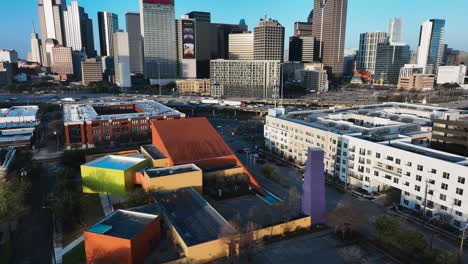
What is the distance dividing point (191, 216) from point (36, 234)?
1889 cm

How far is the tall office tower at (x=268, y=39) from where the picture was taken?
18288cm

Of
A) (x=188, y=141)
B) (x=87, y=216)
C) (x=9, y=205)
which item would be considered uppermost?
(x=188, y=141)

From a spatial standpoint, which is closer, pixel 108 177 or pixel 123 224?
pixel 123 224

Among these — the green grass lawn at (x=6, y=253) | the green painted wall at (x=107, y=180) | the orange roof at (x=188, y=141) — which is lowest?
the green grass lawn at (x=6, y=253)

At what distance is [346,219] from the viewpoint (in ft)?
132

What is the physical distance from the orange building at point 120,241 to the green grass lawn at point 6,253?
8770 mm

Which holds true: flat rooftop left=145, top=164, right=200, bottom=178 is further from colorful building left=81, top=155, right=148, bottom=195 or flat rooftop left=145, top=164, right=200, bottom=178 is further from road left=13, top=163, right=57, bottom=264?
road left=13, top=163, right=57, bottom=264

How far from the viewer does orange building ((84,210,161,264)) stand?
97.5 ft

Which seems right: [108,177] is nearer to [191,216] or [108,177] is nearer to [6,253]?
A: [6,253]

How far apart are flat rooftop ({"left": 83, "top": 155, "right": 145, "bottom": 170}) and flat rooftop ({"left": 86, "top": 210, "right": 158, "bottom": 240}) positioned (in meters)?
15.0

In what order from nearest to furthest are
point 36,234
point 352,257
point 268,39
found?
1. point 352,257
2. point 36,234
3. point 268,39

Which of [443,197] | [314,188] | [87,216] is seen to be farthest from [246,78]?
[443,197]

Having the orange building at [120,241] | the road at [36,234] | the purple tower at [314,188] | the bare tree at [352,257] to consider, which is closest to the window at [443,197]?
the bare tree at [352,257]

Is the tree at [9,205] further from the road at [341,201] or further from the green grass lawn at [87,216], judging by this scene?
the road at [341,201]
